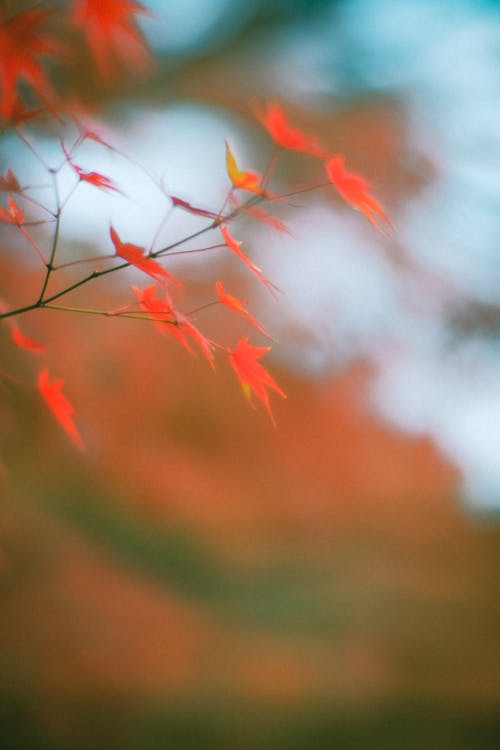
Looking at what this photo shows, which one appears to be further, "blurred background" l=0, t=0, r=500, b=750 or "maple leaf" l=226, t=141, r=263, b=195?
"blurred background" l=0, t=0, r=500, b=750

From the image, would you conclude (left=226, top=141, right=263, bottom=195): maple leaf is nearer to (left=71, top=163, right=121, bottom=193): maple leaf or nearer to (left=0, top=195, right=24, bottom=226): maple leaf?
(left=71, top=163, right=121, bottom=193): maple leaf

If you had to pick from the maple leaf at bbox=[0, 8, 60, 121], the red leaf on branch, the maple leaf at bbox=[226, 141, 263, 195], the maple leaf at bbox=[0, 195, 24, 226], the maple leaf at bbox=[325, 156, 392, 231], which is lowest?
the maple leaf at bbox=[0, 195, 24, 226]

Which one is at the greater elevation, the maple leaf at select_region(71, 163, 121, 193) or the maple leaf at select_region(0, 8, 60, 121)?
the maple leaf at select_region(0, 8, 60, 121)

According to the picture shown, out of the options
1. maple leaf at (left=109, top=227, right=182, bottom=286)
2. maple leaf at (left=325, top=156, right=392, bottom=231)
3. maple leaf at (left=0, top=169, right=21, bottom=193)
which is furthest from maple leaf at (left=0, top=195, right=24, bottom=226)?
maple leaf at (left=325, top=156, right=392, bottom=231)

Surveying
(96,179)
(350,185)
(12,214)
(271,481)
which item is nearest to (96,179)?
(96,179)

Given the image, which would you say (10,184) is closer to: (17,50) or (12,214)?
(12,214)

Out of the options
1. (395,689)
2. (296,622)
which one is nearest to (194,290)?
(296,622)

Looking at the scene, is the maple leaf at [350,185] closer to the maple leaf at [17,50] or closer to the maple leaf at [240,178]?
the maple leaf at [240,178]

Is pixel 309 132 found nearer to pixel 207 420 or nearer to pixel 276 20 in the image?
pixel 276 20
